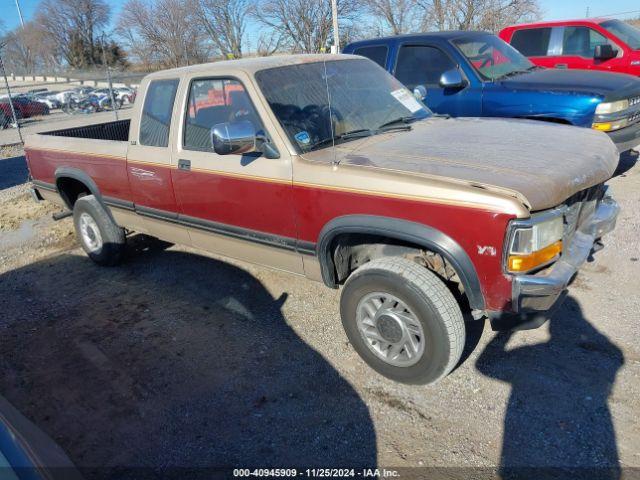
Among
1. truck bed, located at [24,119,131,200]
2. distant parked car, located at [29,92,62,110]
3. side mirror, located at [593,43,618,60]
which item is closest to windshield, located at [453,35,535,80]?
side mirror, located at [593,43,618,60]

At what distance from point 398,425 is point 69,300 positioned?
3307mm

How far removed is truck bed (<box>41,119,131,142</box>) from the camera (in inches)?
225

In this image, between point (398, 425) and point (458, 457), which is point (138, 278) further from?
point (458, 457)

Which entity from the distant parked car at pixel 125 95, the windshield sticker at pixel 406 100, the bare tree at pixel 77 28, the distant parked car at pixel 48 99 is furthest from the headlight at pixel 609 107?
the bare tree at pixel 77 28

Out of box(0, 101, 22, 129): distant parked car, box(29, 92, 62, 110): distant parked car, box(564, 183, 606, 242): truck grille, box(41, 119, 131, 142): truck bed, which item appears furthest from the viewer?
box(29, 92, 62, 110): distant parked car

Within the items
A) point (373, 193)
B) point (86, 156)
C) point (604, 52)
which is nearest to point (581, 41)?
point (604, 52)

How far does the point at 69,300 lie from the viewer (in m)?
4.64

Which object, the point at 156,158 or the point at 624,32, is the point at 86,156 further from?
the point at 624,32

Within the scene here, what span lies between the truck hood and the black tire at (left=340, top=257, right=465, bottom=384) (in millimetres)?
583

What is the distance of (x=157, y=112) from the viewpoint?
4.20 meters

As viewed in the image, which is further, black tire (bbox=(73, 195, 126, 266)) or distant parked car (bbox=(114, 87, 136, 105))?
distant parked car (bbox=(114, 87, 136, 105))

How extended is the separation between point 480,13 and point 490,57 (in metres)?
17.7

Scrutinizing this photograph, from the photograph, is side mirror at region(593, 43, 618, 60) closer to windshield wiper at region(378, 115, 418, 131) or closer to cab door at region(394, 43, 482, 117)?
cab door at region(394, 43, 482, 117)

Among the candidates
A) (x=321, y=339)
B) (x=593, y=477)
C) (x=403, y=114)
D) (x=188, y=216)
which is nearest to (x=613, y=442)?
(x=593, y=477)
